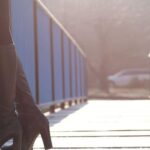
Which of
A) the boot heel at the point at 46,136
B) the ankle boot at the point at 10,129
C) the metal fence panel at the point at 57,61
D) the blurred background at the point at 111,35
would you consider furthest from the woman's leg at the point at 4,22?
the blurred background at the point at 111,35

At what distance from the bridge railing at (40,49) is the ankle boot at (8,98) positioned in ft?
9.63

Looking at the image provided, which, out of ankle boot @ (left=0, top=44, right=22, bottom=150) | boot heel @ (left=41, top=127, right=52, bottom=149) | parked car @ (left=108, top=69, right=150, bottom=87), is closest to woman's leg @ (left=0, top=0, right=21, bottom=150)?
ankle boot @ (left=0, top=44, right=22, bottom=150)

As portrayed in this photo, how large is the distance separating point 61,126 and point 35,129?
386cm

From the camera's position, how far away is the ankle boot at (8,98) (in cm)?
286

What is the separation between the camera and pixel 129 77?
39.2m

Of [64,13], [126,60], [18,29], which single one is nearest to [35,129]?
[18,29]

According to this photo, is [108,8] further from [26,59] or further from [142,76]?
[26,59]

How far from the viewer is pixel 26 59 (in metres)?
6.86

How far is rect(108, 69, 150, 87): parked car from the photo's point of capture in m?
37.8

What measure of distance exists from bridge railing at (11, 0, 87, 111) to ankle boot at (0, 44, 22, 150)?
294cm

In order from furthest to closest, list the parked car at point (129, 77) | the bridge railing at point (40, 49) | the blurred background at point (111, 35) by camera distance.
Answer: the parked car at point (129, 77), the blurred background at point (111, 35), the bridge railing at point (40, 49)

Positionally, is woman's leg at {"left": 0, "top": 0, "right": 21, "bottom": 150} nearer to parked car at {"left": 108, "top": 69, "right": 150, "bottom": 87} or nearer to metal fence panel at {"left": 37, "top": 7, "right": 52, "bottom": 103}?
metal fence panel at {"left": 37, "top": 7, "right": 52, "bottom": 103}

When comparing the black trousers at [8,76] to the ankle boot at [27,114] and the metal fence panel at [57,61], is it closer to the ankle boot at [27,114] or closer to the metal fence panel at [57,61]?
the ankle boot at [27,114]

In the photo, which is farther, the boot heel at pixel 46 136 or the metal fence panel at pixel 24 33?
the metal fence panel at pixel 24 33
